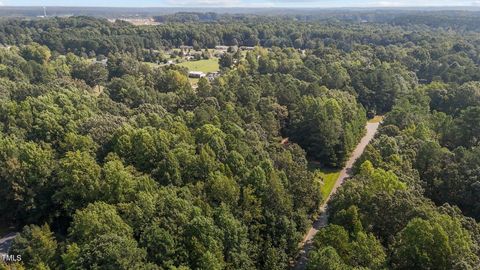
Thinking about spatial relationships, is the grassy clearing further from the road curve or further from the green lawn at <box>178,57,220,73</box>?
the green lawn at <box>178,57,220,73</box>

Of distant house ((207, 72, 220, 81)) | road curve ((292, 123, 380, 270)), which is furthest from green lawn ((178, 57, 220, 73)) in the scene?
road curve ((292, 123, 380, 270))

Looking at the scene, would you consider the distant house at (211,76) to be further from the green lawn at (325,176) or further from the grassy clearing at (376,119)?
the green lawn at (325,176)

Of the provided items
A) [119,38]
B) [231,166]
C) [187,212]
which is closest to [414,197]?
[231,166]

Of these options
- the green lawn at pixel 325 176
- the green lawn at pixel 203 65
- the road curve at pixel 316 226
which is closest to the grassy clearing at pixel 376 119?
the road curve at pixel 316 226

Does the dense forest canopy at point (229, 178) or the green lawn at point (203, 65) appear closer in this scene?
the dense forest canopy at point (229, 178)

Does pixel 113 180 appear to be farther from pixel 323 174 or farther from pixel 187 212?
pixel 323 174
